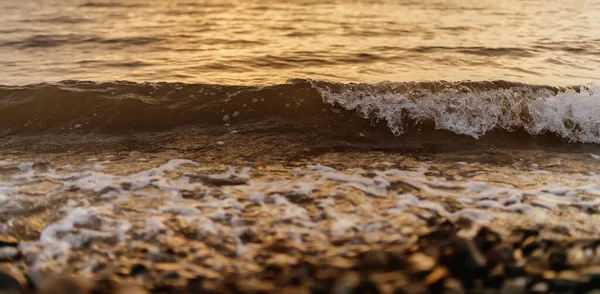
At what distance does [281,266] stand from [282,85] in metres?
4.03

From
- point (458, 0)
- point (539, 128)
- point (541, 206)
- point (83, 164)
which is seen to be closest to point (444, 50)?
point (539, 128)

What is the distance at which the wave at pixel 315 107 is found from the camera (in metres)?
5.55

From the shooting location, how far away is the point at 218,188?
12.3 ft

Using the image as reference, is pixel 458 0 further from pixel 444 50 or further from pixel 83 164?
pixel 83 164

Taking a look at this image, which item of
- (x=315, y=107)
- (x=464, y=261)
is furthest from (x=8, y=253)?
(x=315, y=107)

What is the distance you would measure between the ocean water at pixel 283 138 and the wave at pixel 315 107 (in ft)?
0.09

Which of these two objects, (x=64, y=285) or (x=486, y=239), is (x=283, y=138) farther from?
(x=64, y=285)

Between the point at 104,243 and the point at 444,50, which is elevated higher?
the point at 444,50

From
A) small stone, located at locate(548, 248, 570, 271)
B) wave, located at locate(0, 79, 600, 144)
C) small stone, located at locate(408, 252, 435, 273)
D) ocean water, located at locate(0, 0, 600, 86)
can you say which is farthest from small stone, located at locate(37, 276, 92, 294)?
ocean water, located at locate(0, 0, 600, 86)

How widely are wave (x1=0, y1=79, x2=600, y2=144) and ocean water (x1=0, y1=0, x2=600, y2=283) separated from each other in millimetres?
26

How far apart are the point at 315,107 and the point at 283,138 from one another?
0.96 metres

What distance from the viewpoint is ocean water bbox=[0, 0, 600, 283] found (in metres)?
3.08

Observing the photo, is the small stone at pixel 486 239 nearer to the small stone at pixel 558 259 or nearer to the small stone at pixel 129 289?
the small stone at pixel 558 259

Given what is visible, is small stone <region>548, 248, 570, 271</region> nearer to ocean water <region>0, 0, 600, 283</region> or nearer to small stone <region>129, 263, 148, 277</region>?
ocean water <region>0, 0, 600, 283</region>
